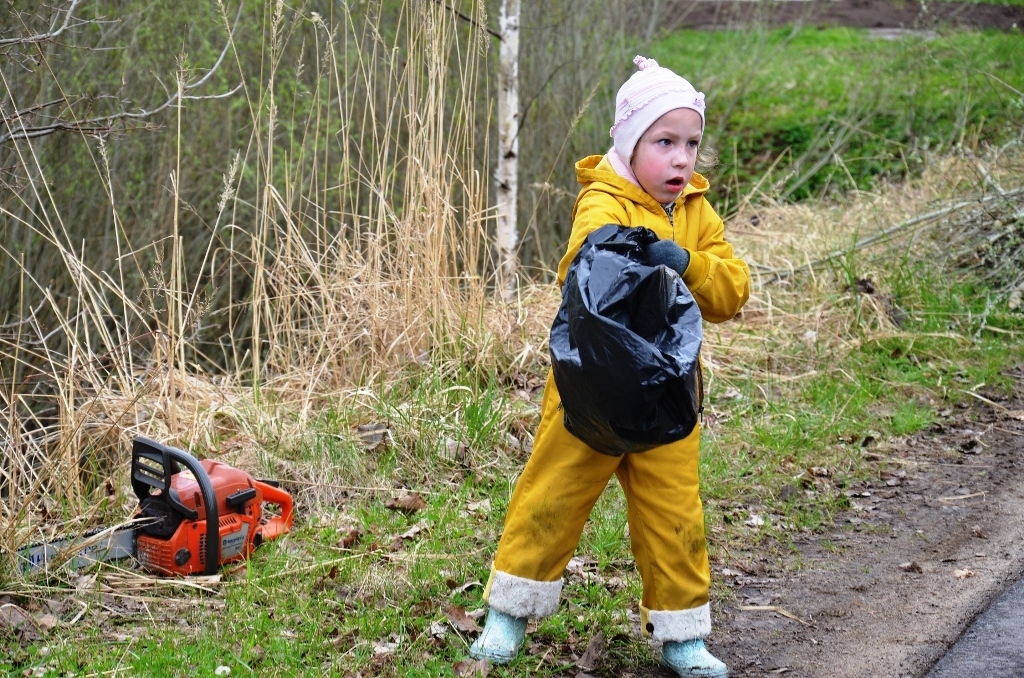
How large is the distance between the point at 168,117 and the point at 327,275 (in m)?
4.87

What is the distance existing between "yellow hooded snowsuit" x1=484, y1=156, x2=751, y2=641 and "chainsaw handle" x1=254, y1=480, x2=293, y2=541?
1.35m

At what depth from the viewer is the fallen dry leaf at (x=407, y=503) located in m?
4.56

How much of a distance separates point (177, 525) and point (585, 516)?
166 cm

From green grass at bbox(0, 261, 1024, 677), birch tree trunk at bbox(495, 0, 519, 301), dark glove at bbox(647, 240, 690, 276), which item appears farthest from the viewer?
birch tree trunk at bbox(495, 0, 519, 301)

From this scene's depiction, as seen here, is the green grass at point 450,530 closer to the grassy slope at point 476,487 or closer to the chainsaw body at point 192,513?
the grassy slope at point 476,487

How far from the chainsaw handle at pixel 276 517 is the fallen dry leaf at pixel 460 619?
953 mm

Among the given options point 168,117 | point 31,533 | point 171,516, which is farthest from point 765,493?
point 168,117

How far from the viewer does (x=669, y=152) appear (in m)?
3.09

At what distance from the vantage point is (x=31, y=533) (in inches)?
151

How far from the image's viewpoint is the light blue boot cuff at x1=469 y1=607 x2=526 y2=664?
3.32m

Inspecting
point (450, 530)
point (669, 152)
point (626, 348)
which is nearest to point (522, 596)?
point (626, 348)

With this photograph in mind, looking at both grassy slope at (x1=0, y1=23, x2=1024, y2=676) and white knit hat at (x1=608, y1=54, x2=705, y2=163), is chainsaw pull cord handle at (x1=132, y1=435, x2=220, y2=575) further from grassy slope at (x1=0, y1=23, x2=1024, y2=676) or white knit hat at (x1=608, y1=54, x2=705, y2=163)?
white knit hat at (x1=608, y1=54, x2=705, y2=163)

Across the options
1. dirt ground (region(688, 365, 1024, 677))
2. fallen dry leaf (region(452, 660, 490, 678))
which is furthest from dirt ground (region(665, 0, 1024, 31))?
fallen dry leaf (region(452, 660, 490, 678))

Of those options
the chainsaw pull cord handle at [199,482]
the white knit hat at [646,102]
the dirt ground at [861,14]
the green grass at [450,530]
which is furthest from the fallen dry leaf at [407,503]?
the dirt ground at [861,14]
